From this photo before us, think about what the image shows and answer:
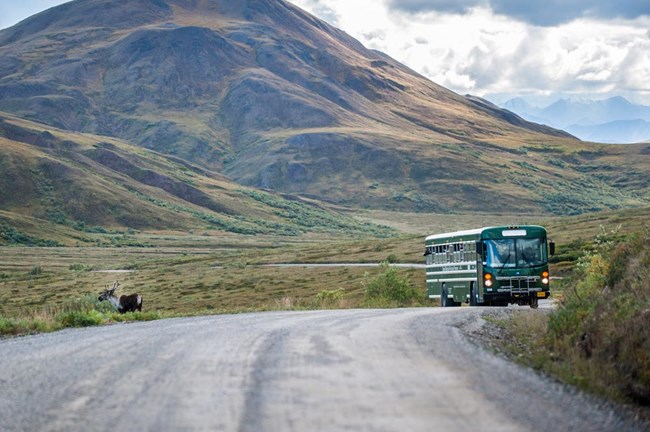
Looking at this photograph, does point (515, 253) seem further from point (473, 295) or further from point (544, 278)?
point (473, 295)

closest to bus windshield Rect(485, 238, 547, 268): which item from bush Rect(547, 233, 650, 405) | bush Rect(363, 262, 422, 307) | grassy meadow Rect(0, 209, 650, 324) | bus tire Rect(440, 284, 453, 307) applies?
bus tire Rect(440, 284, 453, 307)

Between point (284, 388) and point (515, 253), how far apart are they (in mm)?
26628

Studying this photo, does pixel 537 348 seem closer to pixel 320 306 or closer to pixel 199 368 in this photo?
pixel 199 368

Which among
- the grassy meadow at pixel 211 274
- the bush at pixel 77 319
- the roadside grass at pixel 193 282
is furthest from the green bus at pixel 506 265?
the bush at pixel 77 319

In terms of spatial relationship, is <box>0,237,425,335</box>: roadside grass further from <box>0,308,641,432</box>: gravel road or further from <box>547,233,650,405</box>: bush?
<box>547,233,650,405</box>: bush

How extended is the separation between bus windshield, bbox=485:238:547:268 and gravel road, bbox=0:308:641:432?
18.2 meters

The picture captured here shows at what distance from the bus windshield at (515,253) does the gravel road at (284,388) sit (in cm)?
1825

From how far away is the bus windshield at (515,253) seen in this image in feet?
121

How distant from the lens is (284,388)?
11.9 metres

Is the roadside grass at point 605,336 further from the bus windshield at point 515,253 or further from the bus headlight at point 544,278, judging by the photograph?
the bus headlight at point 544,278

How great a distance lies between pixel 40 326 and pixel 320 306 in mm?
16510

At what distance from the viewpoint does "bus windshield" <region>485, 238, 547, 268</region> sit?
36.8 metres

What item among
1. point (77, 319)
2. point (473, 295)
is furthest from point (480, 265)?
point (77, 319)

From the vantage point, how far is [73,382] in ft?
42.6
